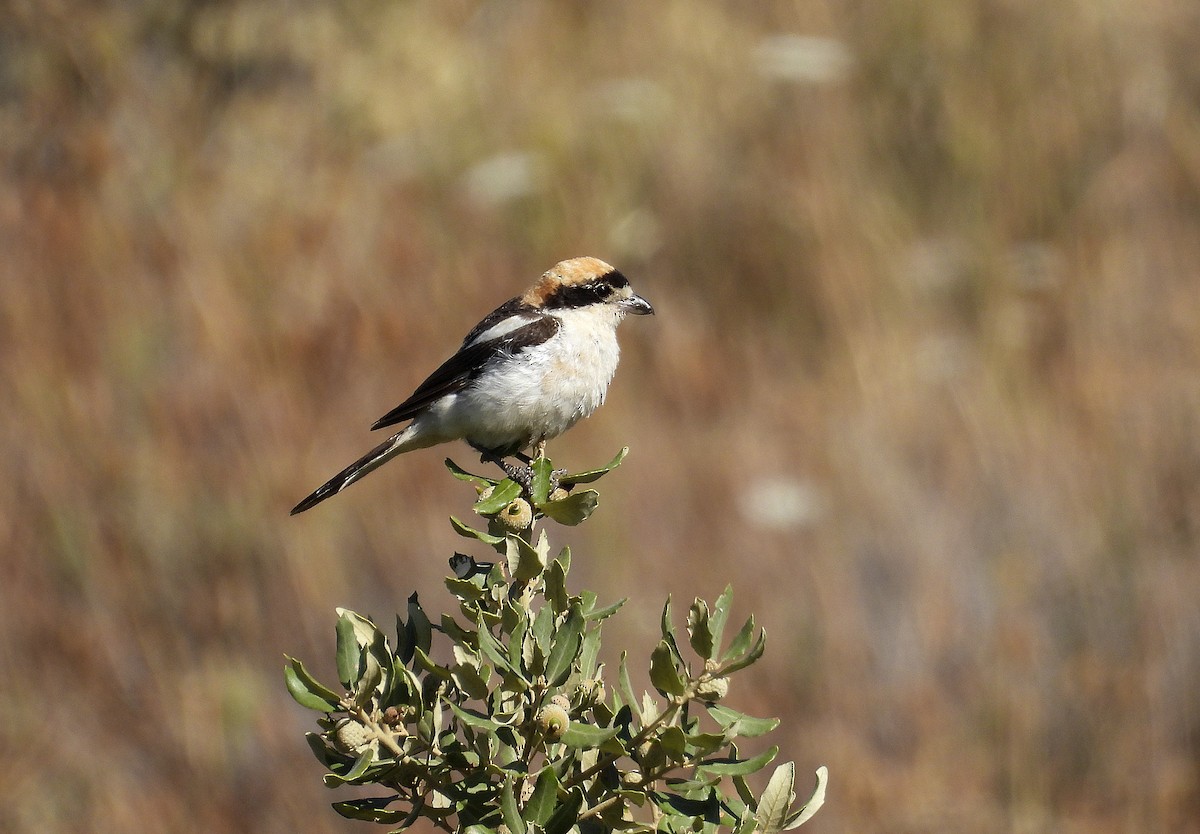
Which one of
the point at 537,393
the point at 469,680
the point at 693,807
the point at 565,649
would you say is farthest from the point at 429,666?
the point at 537,393

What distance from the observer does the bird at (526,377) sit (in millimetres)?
A: 3131

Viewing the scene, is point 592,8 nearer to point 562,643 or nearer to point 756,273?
point 756,273

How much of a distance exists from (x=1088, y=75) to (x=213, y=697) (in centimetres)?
671

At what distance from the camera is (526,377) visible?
10.4 ft

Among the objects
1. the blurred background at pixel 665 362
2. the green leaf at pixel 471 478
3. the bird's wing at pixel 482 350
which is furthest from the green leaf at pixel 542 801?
the blurred background at pixel 665 362

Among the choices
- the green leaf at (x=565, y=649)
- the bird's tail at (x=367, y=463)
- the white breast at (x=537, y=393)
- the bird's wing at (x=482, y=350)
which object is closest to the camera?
the green leaf at (x=565, y=649)

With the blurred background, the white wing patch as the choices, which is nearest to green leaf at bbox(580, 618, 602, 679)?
the white wing patch

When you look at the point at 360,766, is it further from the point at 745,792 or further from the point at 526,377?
the point at 526,377

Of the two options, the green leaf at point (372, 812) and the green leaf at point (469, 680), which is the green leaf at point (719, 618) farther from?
the green leaf at point (372, 812)

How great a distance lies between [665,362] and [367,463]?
12.1ft

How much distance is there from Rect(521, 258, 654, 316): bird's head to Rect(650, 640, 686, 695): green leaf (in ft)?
6.39

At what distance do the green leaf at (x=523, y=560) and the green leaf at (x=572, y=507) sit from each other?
82 millimetres

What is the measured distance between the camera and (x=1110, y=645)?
201 inches

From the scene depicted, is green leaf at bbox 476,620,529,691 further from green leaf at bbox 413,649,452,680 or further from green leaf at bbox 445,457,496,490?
green leaf at bbox 445,457,496,490
